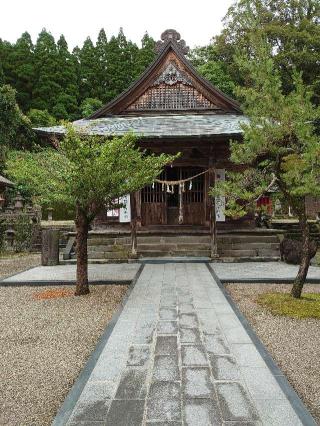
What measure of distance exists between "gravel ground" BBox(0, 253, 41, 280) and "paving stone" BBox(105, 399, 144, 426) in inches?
340

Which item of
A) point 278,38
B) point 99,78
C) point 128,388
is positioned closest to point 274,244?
point 128,388

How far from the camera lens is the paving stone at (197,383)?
11.7ft

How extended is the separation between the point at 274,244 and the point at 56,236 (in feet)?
24.6

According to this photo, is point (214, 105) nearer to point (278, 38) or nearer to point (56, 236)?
point (56, 236)

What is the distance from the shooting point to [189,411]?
10.7 feet

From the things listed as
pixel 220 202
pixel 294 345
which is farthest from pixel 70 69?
pixel 294 345

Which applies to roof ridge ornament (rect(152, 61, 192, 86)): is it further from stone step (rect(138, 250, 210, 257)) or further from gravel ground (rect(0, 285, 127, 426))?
gravel ground (rect(0, 285, 127, 426))

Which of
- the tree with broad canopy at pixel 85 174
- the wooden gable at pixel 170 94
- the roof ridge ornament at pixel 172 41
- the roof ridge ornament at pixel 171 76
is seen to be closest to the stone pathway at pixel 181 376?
the tree with broad canopy at pixel 85 174

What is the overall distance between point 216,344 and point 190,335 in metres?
0.47

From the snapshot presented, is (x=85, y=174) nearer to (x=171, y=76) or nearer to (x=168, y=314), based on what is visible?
(x=168, y=314)

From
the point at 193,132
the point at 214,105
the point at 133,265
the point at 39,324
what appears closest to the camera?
the point at 39,324

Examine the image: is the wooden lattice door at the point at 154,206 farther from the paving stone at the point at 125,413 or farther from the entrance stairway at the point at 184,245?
the paving stone at the point at 125,413

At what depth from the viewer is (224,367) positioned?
420cm

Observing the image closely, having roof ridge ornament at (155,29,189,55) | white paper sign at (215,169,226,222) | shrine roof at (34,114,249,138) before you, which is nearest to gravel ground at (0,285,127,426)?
shrine roof at (34,114,249,138)
